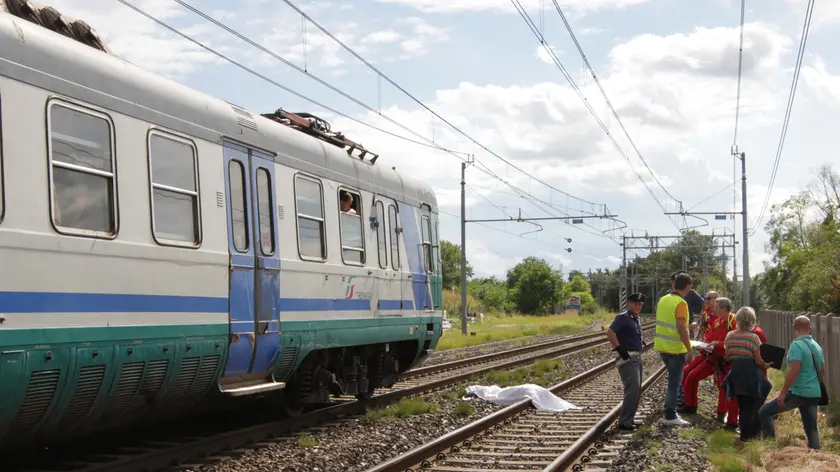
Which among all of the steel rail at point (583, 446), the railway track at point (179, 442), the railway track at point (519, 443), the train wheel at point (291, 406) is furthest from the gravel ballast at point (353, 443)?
the steel rail at point (583, 446)

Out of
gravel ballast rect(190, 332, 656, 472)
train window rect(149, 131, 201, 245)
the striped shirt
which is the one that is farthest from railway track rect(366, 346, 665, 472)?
train window rect(149, 131, 201, 245)

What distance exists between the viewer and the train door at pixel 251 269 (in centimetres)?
987

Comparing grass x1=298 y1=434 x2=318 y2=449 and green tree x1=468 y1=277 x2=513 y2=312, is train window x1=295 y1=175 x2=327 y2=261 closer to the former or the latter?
grass x1=298 y1=434 x2=318 y2=449

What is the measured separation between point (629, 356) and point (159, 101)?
6334mm

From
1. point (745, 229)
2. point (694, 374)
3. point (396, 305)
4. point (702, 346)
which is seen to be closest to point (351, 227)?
point (396, 305)

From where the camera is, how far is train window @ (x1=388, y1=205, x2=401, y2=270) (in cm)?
1401

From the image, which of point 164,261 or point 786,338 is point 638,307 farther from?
point 786,338

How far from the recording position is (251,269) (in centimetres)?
1010

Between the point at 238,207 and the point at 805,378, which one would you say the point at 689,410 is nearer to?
the point at 805,378

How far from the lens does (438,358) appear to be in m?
25.6

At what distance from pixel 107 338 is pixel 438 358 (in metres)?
18.1

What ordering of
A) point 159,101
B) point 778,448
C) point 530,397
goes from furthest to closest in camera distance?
point 530,397, point 778,448, point 159,101

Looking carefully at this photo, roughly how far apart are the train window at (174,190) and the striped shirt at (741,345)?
5.97 m

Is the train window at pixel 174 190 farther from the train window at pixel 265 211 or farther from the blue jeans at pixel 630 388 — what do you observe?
the blue jeans at pixel 630 388
